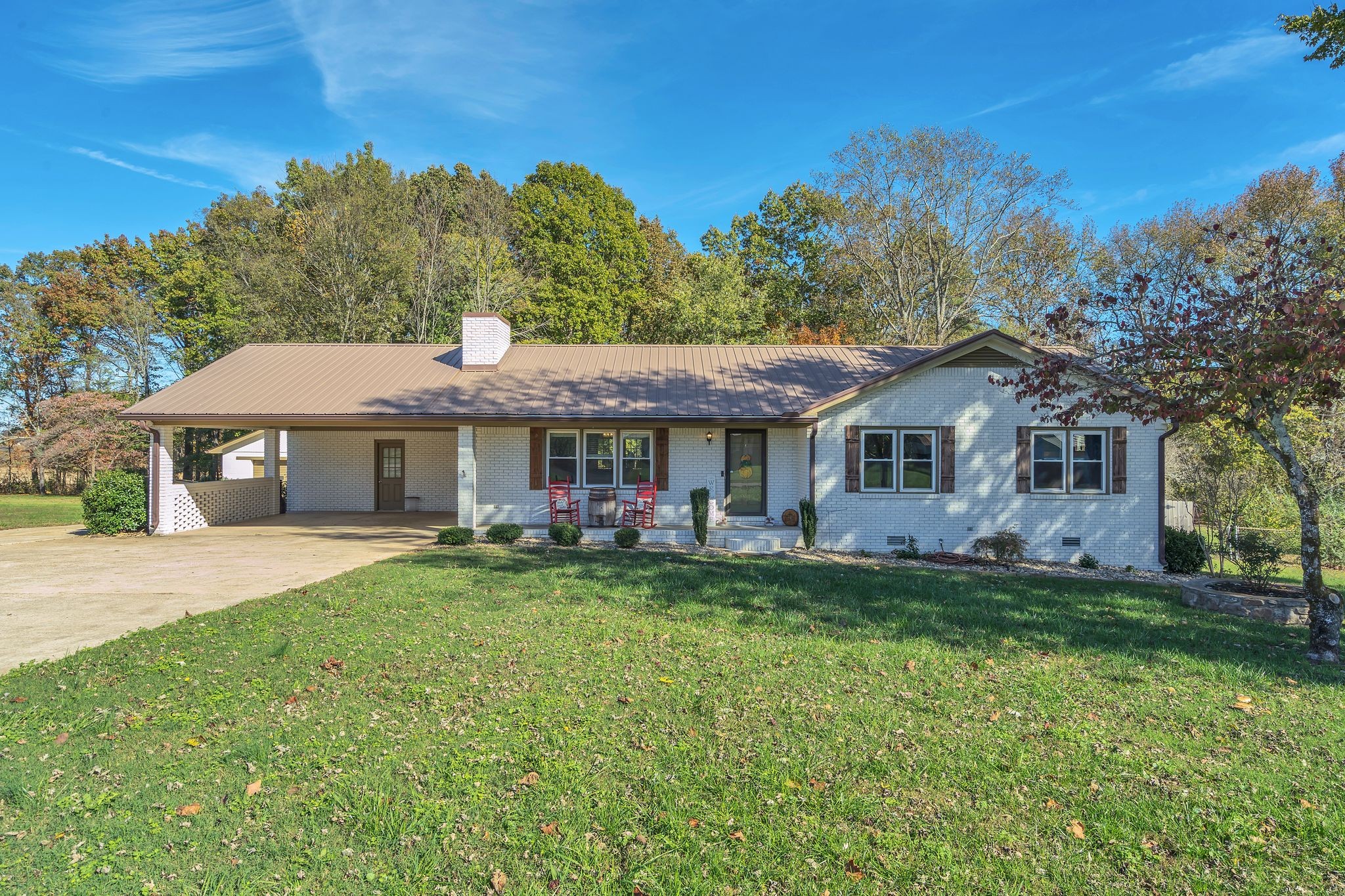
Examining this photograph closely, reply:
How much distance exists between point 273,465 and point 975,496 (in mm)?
17507

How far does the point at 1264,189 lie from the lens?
79.2 feet

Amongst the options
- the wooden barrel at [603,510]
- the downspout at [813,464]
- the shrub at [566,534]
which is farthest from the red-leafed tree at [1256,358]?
the wooden barrel at [603,510]

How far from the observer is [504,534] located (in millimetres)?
12789

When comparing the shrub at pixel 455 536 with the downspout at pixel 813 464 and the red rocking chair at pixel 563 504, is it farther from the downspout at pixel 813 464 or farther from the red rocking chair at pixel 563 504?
the downspout at pixel 813 464

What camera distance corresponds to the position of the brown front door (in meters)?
18.4

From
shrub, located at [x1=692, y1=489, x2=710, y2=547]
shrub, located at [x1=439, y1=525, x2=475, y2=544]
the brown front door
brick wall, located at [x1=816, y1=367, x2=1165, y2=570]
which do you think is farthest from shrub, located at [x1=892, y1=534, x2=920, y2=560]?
the brown front door

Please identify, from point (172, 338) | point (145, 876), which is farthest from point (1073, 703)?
point (172, 338)

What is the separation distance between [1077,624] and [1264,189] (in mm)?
26666

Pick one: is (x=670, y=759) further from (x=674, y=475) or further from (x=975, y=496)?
(x=975, y=496)

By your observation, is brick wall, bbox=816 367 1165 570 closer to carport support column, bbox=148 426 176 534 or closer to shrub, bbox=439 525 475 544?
shrub, bbox=439 525 475 544

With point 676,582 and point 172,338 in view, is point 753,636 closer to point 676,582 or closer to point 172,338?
point 676,582

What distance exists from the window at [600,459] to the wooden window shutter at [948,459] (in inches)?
268

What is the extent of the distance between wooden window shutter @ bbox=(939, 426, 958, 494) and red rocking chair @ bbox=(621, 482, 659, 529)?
5.85 m

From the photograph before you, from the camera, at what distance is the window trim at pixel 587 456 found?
14.8m
